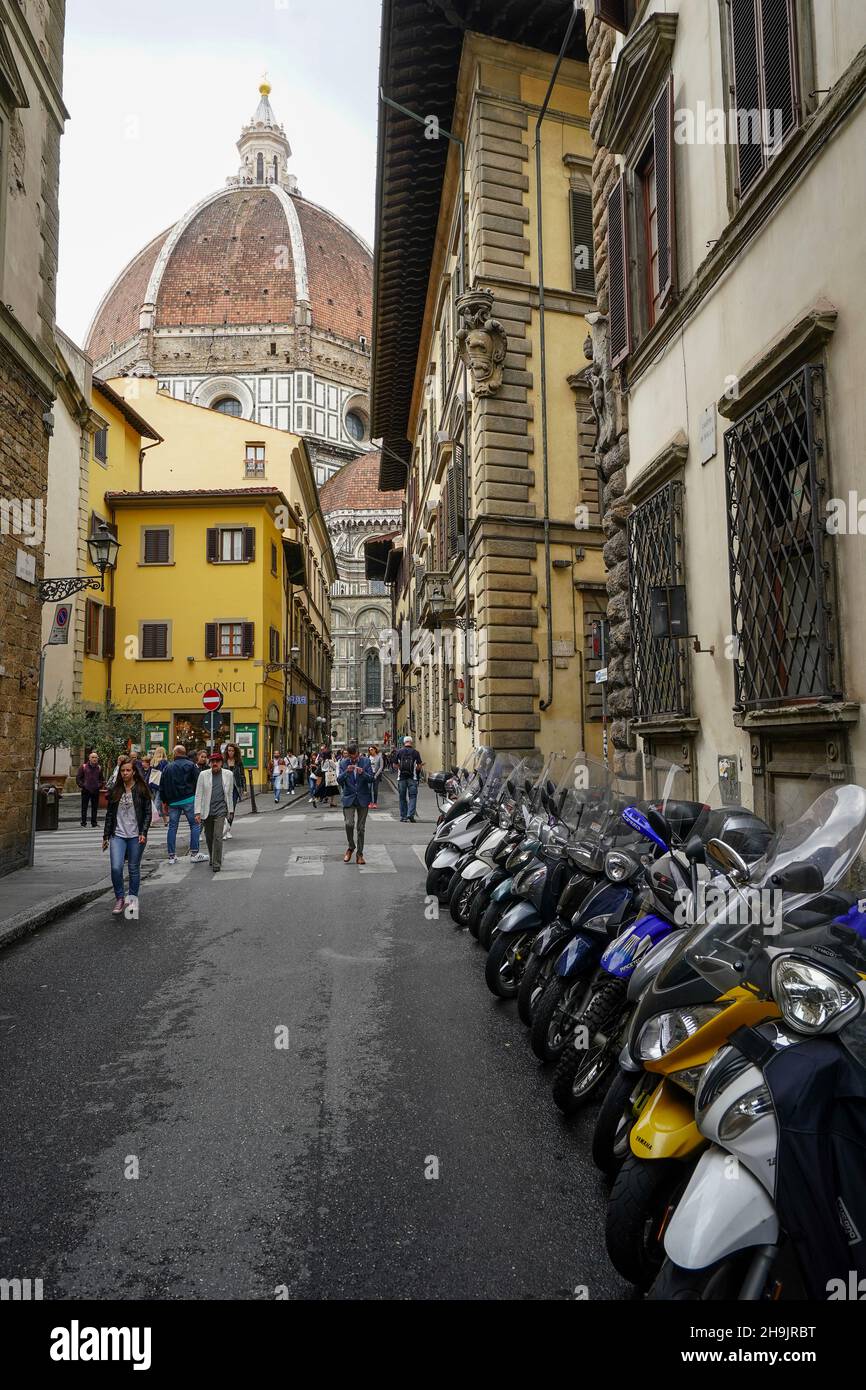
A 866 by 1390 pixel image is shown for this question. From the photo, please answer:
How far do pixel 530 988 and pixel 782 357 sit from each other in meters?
4.38

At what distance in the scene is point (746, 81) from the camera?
722 centimetres

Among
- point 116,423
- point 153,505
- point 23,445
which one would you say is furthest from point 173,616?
Answer: point 23,445

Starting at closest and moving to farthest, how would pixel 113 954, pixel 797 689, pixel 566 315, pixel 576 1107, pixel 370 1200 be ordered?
pixel 370 1200 → pixel 576 1107 → pixel 797 689 → pixel 113 954 → pixel 566 315

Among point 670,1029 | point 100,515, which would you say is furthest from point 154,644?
point 670,1029

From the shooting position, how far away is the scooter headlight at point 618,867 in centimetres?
475

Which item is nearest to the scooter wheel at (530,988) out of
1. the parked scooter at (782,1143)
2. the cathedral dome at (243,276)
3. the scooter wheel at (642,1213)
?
the scooter wheel at (642,1213)

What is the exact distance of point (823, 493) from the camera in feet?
19.9

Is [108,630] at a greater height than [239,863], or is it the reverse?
[108,630]

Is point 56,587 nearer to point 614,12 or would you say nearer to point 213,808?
point 213,808

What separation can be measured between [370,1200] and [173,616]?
3289 centimetres

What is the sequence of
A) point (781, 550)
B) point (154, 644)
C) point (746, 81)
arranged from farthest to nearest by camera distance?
point (154, 644) < point (746, 81) < point (781, 550)

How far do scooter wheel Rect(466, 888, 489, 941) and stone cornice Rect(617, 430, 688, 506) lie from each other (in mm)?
4157

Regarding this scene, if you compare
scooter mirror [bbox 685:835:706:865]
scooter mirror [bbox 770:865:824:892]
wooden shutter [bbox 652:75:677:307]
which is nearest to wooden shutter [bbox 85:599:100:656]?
wooden shutter [bbox 652:75:677:307]

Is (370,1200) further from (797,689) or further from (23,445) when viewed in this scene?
(23,445)
